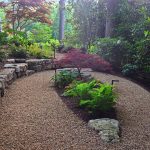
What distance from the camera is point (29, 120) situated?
4.76 metres

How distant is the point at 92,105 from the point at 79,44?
32.9ft

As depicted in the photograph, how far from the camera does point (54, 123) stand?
4668 mm

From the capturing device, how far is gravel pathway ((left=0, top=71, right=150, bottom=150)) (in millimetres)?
3914

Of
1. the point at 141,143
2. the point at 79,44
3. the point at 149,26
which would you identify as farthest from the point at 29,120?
the point at 79,44

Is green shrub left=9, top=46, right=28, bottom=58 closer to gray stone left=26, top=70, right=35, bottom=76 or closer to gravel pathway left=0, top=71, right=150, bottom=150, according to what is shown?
gray stone left=26, top=70, right=35, bottom=76

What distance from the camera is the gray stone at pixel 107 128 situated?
4.11 meters

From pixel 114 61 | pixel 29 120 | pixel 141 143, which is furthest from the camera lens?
pixel 114 61

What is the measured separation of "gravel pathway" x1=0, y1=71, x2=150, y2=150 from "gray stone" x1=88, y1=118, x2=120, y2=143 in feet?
0.28

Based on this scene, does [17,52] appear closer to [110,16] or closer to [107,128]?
[110,16]

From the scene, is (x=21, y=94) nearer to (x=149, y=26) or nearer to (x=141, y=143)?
(x=141, y=143)

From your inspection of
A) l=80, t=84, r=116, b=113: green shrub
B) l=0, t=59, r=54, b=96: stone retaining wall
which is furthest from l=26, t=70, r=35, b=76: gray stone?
l=80, t=84, r=116, b=113: green shrub

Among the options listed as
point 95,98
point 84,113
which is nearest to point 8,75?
point 84,113

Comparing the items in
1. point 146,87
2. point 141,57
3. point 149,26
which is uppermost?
point 149,26

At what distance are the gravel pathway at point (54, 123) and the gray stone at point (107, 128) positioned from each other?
0.09 metres
